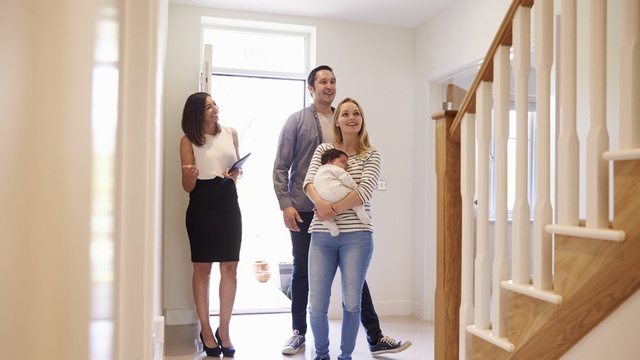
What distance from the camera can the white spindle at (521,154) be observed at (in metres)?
1.68

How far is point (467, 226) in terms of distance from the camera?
1.93 meters

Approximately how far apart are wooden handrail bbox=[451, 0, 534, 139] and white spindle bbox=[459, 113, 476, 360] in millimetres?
41

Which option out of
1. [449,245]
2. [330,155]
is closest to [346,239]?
[330,155]

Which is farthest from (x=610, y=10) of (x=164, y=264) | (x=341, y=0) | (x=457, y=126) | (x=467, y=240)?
(x=164, y=264)

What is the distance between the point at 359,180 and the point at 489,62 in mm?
954

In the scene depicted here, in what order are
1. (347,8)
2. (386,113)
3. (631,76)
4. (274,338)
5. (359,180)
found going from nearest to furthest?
(631,76), (359,180), (274,338), (347,8), (386,113)

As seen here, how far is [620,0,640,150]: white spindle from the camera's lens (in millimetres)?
1390

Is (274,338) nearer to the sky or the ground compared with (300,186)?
nearer to the ground

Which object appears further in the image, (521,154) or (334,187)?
(334,187)

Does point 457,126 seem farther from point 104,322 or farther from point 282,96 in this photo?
point 282,96

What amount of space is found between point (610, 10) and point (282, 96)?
265cm

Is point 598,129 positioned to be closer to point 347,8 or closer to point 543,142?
point 543,142

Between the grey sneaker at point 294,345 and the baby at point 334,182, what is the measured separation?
1.01 meters

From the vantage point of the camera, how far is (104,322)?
23.0 inches
